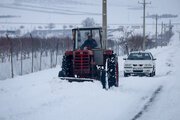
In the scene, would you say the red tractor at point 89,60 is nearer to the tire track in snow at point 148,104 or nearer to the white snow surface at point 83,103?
the white snow surface at point 83,103

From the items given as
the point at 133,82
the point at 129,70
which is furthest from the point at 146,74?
the point at 133,82

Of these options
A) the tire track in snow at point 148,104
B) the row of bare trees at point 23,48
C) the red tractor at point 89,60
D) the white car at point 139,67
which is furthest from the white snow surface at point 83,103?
the row of bare trees at point 23,48

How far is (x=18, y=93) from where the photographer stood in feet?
34.2

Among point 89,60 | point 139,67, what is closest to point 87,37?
point 89,60

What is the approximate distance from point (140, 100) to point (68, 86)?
281 cm

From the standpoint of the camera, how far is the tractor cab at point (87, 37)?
12.5 m

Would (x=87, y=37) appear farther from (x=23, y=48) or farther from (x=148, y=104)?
(x=23, y=48)

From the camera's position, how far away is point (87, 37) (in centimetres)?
1255

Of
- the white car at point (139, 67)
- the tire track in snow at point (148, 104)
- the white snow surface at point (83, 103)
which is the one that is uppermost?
the white car at point (139, 67)

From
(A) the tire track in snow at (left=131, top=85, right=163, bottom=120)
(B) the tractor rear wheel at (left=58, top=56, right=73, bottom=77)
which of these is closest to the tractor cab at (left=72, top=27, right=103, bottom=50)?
(B) the tractor rear wheel at (left=58, top=56, right=73, bottom=77)

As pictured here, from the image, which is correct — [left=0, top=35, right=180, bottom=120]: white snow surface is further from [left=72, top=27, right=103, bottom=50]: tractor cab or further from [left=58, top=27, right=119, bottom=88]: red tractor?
Answer: [left=72, top=27, right=103, bottom=50]: tractor cab

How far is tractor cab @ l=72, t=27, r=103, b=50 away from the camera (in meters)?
12.5

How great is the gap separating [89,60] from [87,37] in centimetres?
116

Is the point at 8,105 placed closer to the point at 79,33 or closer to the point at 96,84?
the point at 96,84
